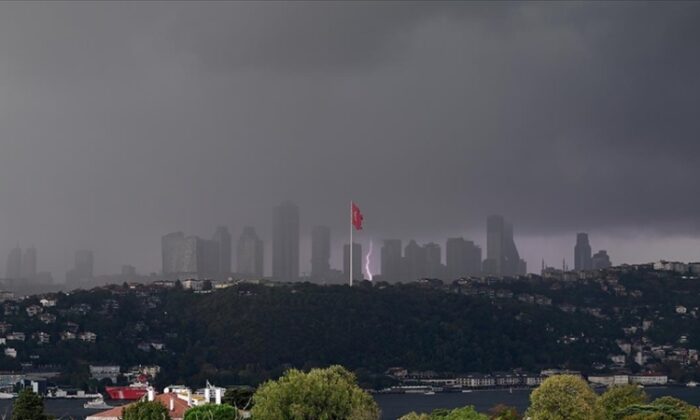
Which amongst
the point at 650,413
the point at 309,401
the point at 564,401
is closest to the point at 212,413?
the point at 309,401

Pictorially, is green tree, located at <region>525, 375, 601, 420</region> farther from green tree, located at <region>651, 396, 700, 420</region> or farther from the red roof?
the red roof

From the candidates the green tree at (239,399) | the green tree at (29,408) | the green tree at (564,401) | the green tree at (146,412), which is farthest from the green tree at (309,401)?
the green tree at (29,408)

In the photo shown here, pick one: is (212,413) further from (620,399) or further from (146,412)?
(620,399)

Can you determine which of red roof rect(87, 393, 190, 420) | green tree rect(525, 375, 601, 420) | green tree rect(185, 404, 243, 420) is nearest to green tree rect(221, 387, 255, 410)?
red roof rect(87, 393, 190, 420)

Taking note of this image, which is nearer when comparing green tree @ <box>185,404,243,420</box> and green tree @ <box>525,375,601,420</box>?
green tree @ <box>185,404,243,420</box>

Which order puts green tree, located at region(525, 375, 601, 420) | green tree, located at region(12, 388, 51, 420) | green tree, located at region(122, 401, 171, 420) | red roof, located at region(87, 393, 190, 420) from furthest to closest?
red roof, located at region(87, 393, 190, 420) < green tree, located at region(122, 401, 171, 420) < green tree, located at region(525, 375, 601, 420) < green tree, located at region(12, 388, 51, 420)
